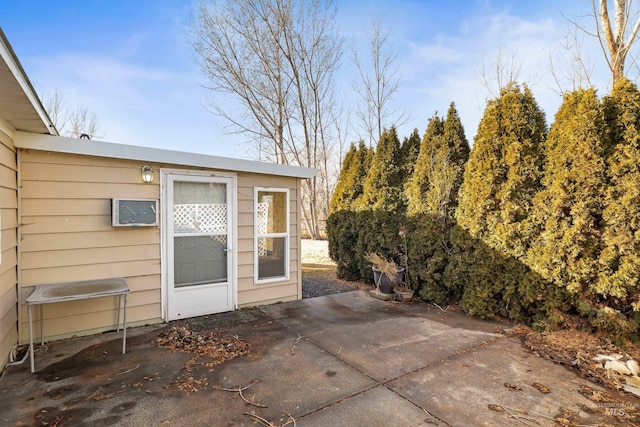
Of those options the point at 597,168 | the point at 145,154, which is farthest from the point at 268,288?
the point at 597,168

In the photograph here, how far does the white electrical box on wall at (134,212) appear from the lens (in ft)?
11.5

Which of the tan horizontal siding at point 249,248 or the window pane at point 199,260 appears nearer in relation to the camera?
the window pane at point 199,260

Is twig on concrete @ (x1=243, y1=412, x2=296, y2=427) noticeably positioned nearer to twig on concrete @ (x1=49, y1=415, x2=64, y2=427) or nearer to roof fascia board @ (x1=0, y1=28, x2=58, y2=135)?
twig on concrete @ (x1=49, y1=415, x2=64, y2=427)

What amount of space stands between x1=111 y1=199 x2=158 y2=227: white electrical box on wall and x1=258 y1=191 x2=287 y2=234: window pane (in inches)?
55.3

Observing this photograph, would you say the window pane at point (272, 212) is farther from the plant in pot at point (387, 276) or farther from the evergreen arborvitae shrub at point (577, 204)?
the evergreen arborvitae shrub at point (577, 204)

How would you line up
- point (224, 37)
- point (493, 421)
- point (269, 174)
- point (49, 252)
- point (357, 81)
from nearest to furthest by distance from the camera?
point (493, 421), point (49, 252), point (269, 174), point (224, 37), point (357, 81)

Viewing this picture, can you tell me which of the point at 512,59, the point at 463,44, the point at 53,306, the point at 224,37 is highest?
the point at 224,37

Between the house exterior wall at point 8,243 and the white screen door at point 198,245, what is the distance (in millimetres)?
1362

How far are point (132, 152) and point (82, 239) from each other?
1086 millimetres

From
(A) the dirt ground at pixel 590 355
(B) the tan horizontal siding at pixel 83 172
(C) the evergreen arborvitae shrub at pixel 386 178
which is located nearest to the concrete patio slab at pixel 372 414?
(A) the dirt ground at pixel 590 355

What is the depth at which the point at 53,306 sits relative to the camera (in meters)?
3.26

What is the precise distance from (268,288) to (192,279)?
112 centimetres

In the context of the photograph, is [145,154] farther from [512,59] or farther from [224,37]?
A: [224,37]

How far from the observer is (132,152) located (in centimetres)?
355
